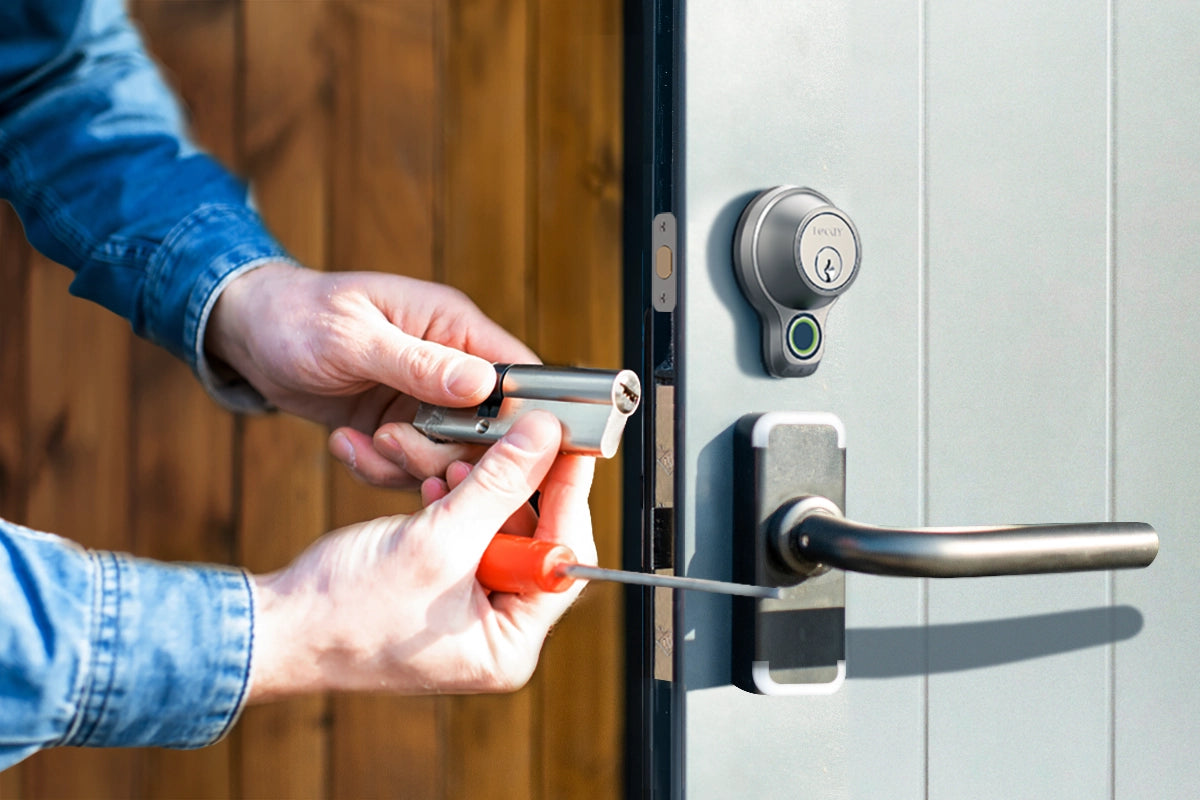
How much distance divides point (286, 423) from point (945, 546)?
83 cm

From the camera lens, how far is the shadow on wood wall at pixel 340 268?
109cm

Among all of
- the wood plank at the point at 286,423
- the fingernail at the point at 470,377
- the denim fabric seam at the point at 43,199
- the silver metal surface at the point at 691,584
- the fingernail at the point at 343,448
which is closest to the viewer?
the silver metal surface at the point at 691,584

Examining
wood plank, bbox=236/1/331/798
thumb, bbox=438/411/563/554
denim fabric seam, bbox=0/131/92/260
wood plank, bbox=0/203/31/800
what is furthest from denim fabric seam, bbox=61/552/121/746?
wood plank, bbox=0/203/31/800

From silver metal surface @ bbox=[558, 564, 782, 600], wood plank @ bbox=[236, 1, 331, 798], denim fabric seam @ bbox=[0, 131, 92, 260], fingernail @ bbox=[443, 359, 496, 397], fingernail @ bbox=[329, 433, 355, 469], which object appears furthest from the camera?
wood plank @ bbox=[236, 1, 331, 798]

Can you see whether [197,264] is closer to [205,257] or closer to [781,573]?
[205,257]

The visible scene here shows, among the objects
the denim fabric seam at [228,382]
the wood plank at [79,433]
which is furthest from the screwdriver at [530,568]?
the wood plank at [79,433]

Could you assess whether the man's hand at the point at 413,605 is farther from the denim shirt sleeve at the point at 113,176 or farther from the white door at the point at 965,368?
the denim shirt sleeve at the point at 113,176

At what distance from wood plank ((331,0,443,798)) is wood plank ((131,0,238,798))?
12 cm

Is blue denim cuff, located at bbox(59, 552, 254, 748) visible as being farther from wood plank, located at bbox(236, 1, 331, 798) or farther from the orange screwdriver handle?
wood plank, located at bbox(236, 1, 331, 798)

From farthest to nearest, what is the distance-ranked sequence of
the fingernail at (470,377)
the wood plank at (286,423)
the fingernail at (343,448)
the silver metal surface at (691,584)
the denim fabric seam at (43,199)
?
1. the wood plank at (286,423)
2. the denim fabric seam at (43,199)
3. the fingernail at (343,448)
4. the fingernail at (470,377)
5. the silver metal surface at (691,584)

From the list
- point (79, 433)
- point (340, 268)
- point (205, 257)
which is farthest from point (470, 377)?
point (79, 433)

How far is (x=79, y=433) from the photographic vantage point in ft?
3.72

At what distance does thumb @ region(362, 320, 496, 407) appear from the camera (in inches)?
20.2

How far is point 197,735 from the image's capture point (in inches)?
17.5
